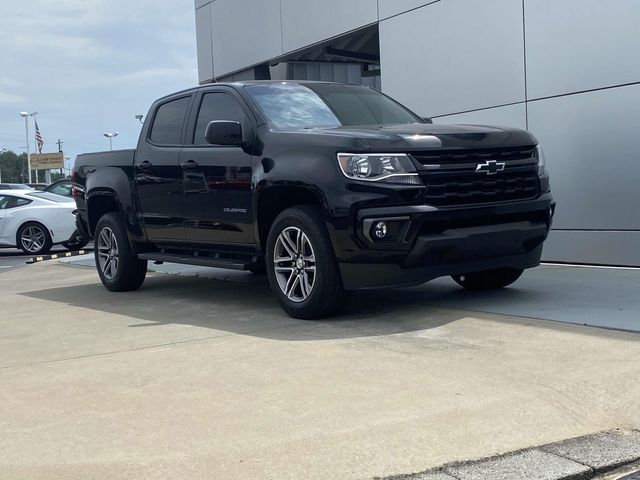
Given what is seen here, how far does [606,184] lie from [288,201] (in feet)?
13.3

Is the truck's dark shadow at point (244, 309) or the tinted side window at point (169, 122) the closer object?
the truck's dark shadow at point (244, 309)

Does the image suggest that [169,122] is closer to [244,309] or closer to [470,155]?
[244,309]

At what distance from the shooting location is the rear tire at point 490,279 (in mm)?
7090

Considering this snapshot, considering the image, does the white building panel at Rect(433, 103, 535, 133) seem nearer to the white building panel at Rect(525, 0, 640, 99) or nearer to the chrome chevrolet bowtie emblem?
the white building panel at Rect(525, 0, 640, 99)

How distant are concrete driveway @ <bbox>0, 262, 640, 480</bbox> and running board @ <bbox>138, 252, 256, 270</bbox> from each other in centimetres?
40

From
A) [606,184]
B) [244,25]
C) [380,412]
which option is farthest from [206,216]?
[244,25]

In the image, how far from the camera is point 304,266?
615 centimetres

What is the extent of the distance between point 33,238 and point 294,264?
36.9 feet

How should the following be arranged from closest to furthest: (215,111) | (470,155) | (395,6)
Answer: (470,155) < (215,111) < (395,6)

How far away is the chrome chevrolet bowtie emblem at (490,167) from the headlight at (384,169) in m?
0.55

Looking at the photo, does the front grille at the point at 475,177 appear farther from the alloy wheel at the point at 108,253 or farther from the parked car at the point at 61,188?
the parked car at the point at 61,188

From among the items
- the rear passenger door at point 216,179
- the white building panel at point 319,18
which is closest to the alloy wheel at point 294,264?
the rear passenger door at point 216,179

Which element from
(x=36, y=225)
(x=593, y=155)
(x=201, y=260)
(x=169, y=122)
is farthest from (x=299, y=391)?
(x=36, y=225)

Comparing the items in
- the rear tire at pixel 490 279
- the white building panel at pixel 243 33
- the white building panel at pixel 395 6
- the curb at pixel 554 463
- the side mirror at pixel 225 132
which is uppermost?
the white building panel at pixel 243 33
